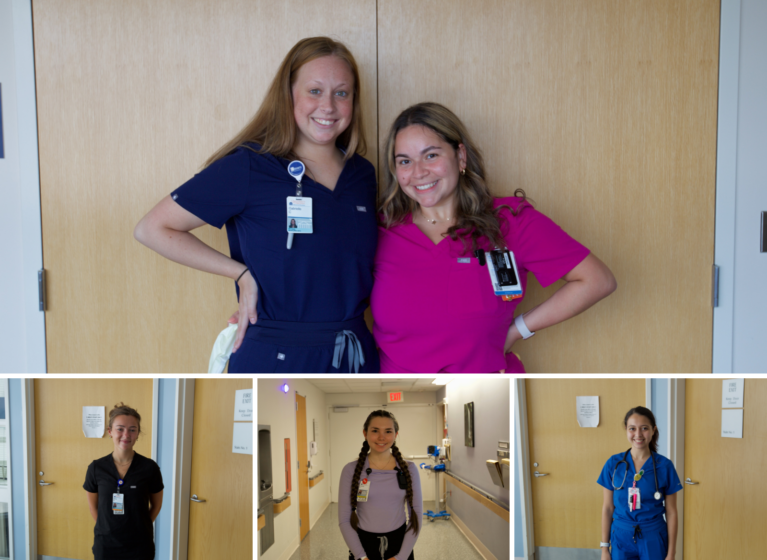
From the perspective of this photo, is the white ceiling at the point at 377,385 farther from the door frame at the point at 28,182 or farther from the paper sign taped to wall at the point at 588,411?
the door frame at the point at 28,182

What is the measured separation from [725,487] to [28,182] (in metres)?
2.48

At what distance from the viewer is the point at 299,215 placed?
5.43 feet

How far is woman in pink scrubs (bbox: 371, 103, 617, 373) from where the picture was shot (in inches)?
67.5

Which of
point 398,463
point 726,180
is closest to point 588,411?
point 398,463

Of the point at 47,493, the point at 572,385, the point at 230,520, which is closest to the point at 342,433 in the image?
the point at 230,520

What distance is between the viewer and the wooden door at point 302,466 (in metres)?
0.81

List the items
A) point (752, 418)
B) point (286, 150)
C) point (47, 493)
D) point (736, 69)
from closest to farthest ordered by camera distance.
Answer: point (752, 418) → point (47, 493) → point (286, 150) → point (736, 69)

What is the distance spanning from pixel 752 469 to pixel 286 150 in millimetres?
1431

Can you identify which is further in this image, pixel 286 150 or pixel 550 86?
pixel 550 86

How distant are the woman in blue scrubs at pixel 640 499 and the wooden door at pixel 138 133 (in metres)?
1.64

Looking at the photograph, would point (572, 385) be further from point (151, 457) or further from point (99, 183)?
point (99, 183)

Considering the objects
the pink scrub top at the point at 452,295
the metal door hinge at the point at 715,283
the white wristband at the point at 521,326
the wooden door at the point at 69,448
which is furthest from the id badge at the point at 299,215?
the metal door hinge at the point at 715,283

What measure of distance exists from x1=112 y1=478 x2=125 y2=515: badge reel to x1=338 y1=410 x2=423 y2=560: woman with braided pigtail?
13.3 inches

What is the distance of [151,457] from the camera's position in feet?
2.77
